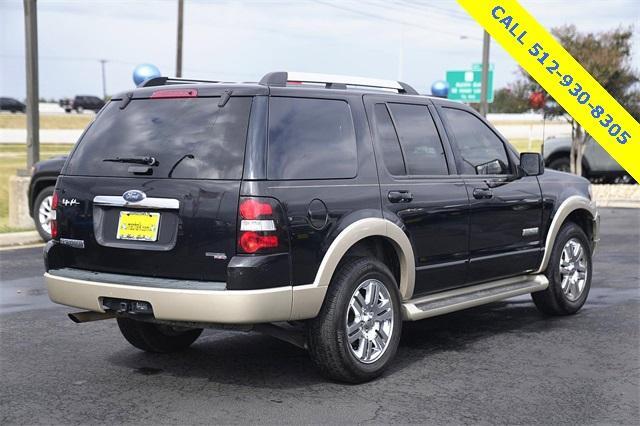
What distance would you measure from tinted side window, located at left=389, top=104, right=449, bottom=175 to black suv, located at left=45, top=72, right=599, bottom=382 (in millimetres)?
13

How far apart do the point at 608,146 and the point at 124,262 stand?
3551mm

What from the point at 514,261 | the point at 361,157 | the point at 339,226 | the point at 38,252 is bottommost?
the point at 38,252

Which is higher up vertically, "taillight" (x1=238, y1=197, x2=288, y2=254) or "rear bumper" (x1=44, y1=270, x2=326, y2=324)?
"taillight" (x1=238, y1=197, x2=288, y2=254)

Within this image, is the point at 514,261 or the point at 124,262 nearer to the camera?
the point at 124,262

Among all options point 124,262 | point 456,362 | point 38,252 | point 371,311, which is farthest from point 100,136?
point 38,252

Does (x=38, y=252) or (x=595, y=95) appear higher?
(x=595, y=95)

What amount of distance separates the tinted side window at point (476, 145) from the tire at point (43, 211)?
7.46 metres

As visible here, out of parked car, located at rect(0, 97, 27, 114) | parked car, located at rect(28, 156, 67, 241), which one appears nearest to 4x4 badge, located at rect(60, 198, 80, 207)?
parked car, located at rect(28, 156, 67, 241)

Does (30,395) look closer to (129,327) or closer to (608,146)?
(129,327)

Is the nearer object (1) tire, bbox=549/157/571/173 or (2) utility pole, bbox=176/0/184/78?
(2) utility pole, bbox=176/0/184/78

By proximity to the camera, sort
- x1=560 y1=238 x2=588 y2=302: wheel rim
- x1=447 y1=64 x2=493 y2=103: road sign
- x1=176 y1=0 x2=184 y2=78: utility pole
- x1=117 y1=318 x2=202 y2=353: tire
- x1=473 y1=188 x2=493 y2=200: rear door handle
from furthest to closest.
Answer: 1. x1=447 y1=64 x2=493 y2=103: road sign
2. x1=176 y1=0 x2=184 y2=78: utility pole
3. x1=560 y1=238 x2=588 y2=302: wheel rim
4. x1=473 y1=188 x2=493 y2=200: rear door handle
5. x1=117 y1=318 x2=202 y2=353: tire

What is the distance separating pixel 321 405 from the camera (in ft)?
15.2

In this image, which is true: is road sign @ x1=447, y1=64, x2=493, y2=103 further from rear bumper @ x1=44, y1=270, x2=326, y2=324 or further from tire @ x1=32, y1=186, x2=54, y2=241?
rear bumper @ x1=44, y1=270, x2=326, y2=324

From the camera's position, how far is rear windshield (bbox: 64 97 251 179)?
4.72m
